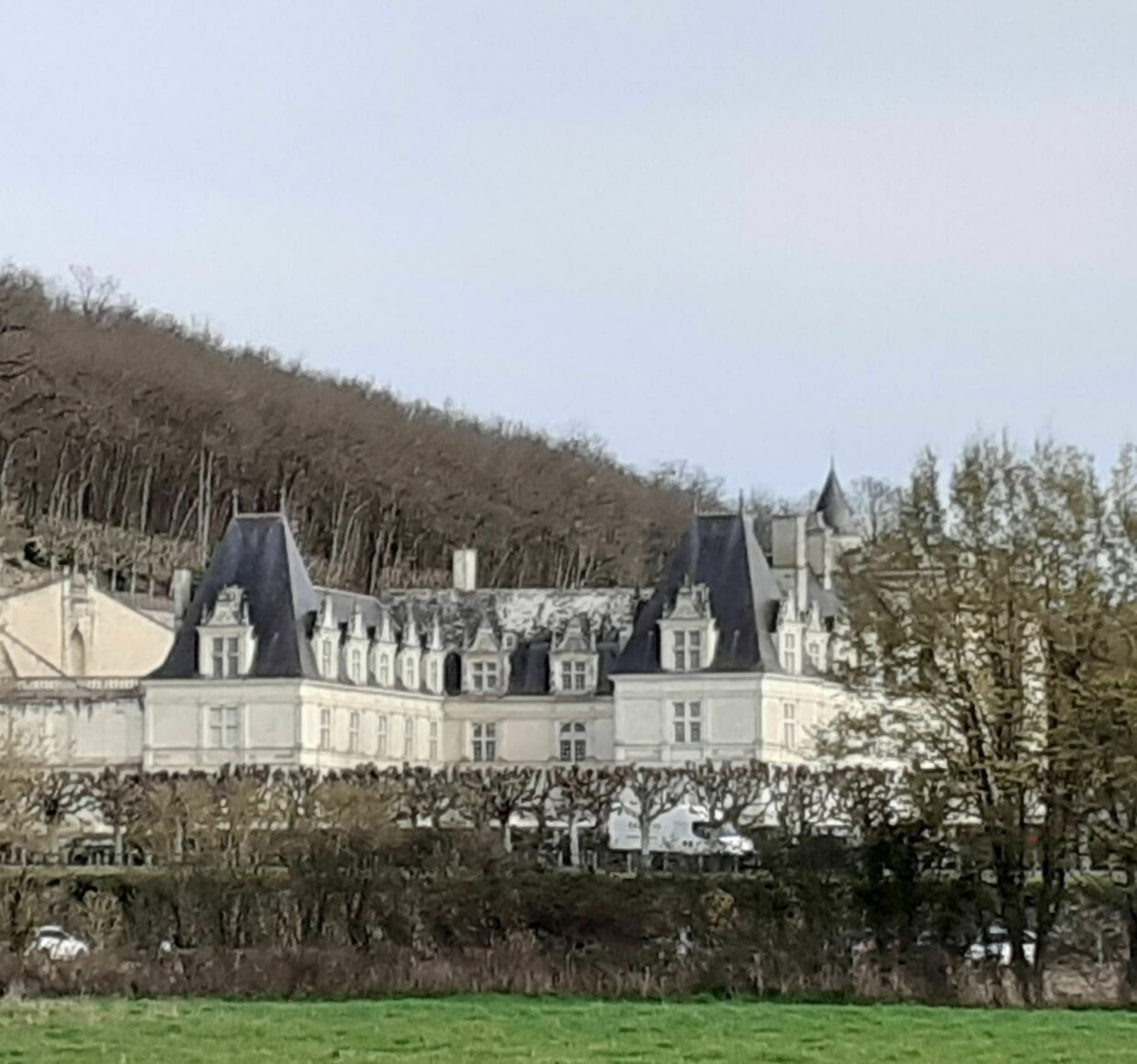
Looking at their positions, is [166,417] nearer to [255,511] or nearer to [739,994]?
[255,511]

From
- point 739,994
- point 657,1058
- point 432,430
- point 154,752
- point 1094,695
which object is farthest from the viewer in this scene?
point 432,430

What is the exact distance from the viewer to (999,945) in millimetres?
31109

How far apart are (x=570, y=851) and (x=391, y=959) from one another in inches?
606

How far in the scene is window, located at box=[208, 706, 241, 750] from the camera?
5572cm

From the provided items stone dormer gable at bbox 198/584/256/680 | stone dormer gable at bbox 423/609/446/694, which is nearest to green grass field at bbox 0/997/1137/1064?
stone dormer gable at bbox 198/584/256/680

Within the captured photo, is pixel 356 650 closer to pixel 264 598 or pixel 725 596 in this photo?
pixel 264 598

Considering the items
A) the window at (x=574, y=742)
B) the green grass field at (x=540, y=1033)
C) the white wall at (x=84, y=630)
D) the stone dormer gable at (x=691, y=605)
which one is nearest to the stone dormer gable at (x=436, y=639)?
the window at (x=574, y=742)

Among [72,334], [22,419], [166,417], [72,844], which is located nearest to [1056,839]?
[72,844]

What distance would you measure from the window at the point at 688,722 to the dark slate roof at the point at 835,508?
29.5m

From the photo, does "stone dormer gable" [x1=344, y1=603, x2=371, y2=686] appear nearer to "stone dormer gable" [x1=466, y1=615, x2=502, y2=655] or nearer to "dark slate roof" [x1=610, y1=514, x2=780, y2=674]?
"stone dormer gable" [x1=466, y1=615, x2=502, y2=655]

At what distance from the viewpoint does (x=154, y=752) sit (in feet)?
184

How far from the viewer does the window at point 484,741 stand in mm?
60125

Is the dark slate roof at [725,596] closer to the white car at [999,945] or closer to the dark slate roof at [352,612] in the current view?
the dark slate roof at [352,612]

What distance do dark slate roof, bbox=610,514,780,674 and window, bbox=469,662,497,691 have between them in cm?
372
